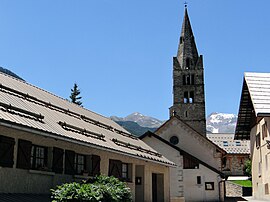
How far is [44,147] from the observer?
55.2ft

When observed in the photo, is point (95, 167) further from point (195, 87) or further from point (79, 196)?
point (195, 87)

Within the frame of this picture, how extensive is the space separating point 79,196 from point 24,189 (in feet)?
8.35

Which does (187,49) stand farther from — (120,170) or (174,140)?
(120,170)

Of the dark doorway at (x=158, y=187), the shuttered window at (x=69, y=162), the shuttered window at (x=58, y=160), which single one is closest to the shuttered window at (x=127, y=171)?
the shuttered window at (x=69, y=162)

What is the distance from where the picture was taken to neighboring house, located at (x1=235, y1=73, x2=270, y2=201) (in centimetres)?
2680

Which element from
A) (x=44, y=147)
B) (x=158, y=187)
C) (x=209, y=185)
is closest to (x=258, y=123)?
(x=158, y=187)

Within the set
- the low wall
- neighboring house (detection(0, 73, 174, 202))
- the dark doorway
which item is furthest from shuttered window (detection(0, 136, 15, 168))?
the low wall

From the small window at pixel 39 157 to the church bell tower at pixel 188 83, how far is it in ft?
169

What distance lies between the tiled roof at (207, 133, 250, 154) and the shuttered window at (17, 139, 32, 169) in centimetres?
5458

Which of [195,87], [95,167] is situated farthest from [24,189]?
[195,87]

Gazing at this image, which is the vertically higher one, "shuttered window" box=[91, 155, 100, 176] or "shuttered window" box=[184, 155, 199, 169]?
"shuttered window" box=[184, 155, 199, 169]

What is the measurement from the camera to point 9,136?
14.5m

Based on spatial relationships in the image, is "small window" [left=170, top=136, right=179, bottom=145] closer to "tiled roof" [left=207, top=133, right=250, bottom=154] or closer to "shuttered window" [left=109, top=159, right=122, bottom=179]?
"shuttered window" [left=109, top=159, right=122, bottom=179]

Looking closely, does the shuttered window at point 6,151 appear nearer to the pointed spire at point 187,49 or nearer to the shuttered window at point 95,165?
the shuttered window at point 95,165
